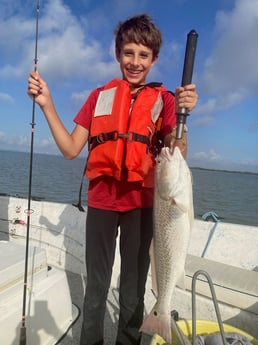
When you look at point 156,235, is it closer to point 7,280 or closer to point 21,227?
point 7,280

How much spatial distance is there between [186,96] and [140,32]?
0.97m

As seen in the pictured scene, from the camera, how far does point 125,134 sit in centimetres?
266

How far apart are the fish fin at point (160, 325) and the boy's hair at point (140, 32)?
6.85ft

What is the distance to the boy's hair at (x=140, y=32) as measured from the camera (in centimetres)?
257

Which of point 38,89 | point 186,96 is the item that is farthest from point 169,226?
point 38,89

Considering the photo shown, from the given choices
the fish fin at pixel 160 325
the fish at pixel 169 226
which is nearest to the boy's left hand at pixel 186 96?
the fish at pixel 169 226

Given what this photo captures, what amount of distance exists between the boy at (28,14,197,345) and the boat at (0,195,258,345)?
65 centimetres

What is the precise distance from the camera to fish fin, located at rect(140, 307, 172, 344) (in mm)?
2006

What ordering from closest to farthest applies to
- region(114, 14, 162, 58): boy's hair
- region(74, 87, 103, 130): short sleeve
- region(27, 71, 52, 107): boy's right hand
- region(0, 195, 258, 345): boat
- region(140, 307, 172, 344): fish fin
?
region(140, 307, 172, 344): fish fin → region(27, 71, 52, 107): boy's right hand → region(114, 14, 162, 58): boy's hair → region(74, 87, 103, 130): short sleeve → region(0, 195, 258, 345): boat

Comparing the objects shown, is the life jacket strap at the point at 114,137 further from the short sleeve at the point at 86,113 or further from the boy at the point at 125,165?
the short sleeve at the point at 86,113

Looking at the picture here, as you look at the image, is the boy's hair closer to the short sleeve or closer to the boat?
the short sleeve

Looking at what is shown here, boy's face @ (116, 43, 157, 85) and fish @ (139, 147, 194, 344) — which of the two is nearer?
fish @ (139, 147, 194, 344)

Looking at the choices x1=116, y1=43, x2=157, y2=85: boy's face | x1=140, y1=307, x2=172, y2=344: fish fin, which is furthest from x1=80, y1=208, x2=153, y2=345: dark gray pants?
x1=116, y1=43, x2=157, y2=85: boy's face

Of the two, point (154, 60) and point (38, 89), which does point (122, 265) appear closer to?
point (38, 89)
